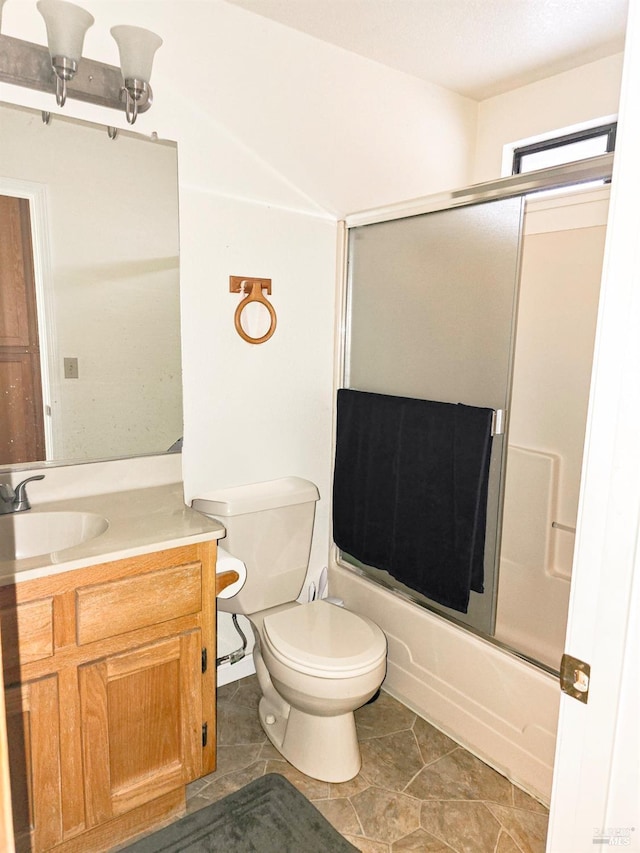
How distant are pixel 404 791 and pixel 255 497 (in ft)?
3.53

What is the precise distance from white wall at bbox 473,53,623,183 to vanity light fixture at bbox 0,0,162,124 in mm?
1689

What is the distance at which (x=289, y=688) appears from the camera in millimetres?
1872

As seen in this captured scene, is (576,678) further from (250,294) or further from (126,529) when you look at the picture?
(250,294)

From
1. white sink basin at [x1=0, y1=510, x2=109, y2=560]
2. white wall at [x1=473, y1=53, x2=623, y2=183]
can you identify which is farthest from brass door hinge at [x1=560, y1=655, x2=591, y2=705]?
white wall at [x1=473, y1=53, x2=623, y2=183]

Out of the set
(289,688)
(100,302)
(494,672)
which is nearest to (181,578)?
(289,688)

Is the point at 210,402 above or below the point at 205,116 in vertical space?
below

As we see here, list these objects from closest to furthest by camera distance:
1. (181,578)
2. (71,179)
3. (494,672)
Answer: (181,578) → (71,179) → (494,672)

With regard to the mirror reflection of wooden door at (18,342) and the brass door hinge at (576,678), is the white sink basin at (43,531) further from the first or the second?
the brass door hinge at (576,678)

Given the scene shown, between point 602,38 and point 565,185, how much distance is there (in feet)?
3.32

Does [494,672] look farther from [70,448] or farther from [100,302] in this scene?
[100,302]

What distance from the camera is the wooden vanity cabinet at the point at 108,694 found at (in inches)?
55.5

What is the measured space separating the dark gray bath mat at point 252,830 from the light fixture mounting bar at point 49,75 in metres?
2.20

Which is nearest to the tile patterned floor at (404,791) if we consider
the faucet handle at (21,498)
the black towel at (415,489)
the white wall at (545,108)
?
the black towel at (415,489)

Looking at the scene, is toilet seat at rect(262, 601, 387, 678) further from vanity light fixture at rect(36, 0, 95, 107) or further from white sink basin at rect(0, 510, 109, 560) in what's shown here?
vanity light fixture at rect(36, 0, 95, 107)
